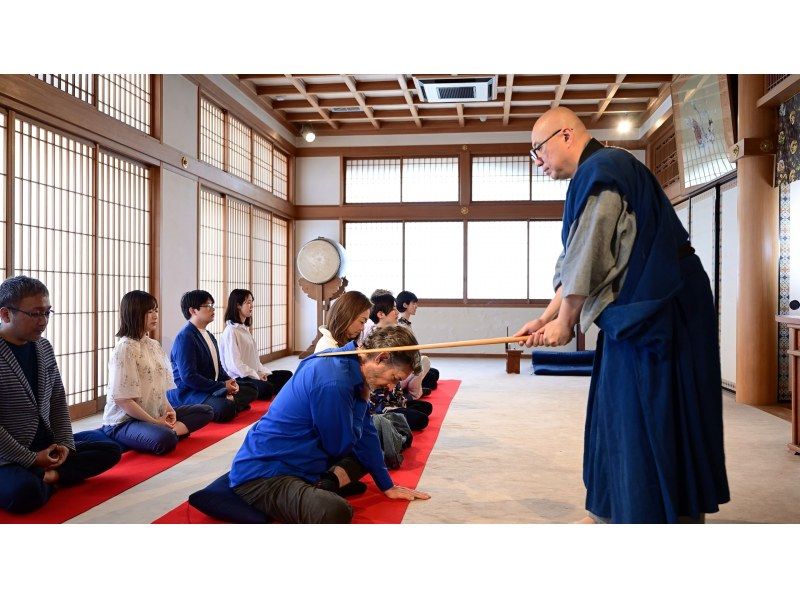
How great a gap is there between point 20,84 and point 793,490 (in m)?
4.50

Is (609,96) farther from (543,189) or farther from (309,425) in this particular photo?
(309,425)

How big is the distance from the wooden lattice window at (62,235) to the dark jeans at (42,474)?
4.99 feet

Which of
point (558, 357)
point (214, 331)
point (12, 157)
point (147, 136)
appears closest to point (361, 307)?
point (12, 157)

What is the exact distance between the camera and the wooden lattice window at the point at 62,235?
3922 mm

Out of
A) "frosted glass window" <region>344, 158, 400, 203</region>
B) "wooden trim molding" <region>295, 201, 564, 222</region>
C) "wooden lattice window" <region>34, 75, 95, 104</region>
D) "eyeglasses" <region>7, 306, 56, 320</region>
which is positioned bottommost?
"eyeglasses" <region>7, 306, 56, 320</region>

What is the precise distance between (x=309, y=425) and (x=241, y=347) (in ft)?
9.55

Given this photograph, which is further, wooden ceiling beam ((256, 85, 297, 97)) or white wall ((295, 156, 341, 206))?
white wall ((295, 156, 341, 206))

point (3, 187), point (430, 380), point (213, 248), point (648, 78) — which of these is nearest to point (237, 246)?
point (213, 248)

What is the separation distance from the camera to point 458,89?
6.95 meters

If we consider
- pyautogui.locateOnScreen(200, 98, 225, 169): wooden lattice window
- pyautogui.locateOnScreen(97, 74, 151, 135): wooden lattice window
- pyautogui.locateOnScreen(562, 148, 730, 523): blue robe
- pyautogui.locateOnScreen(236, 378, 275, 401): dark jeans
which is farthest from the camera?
pyautogui.locateOnScreen(200, 98, 225, 169): wooden lattice window

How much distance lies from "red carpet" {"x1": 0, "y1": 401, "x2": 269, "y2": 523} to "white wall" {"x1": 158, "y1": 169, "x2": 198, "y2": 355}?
1840 mm

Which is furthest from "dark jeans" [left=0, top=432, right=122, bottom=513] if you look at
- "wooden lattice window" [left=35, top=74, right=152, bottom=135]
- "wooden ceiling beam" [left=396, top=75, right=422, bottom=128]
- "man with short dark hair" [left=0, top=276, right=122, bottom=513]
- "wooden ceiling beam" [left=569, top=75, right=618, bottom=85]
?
"wooden ceiling beam" [left=569, top=75, right=618, bottom=85]

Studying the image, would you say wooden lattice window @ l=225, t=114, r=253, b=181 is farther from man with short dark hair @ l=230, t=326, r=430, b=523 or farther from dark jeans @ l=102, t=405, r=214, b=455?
man with short dark hair @ l=230, t=326, r=430, b=523

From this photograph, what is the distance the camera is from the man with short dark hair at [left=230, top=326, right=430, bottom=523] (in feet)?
6.86
